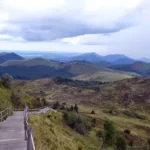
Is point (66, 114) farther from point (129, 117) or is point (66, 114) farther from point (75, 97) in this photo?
point (75, 97)

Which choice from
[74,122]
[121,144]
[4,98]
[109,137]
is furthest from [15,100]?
[121,144]

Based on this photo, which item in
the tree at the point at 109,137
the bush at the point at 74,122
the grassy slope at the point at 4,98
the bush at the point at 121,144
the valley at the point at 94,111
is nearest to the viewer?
the grassy slope at the point at 4,98

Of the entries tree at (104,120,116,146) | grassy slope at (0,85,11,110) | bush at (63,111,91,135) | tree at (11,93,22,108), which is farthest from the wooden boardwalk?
tree at (11,93,22,108)

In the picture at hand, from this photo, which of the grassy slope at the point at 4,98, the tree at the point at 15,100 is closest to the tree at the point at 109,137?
the grassy slope at the point at 4,98

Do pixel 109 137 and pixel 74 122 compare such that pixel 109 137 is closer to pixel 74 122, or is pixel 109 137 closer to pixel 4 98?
pixel 74 122

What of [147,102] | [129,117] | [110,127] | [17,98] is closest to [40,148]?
[110,127]

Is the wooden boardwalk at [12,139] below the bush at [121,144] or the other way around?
the other way around

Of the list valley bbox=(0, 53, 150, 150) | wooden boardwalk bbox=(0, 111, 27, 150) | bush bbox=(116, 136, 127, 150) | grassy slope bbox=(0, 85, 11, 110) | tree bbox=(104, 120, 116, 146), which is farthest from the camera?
bush bbox=(116, 136, 127, 150)

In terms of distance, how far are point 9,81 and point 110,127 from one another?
73.4ft

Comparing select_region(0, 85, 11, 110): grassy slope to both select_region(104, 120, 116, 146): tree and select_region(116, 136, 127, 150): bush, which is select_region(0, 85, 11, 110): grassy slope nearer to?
select_region(104, 120, 116, 146): tree

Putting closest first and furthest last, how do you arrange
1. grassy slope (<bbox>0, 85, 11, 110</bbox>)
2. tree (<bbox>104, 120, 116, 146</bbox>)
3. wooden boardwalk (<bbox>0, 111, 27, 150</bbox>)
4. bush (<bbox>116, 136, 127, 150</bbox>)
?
wooden boardwalk (<bbox>0, 111, 27, 150</bbox>)
grassy slope (<bbox>0, 85, 11, 110</bbox>)
tree (<bbox>104, 120, 116, 146</bbox>)
bush (<bbox>116, 136, 127, 150</bbox>)

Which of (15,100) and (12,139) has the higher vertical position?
(12,139)

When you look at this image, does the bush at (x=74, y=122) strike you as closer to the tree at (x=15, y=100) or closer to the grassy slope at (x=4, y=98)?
the grassy slope at (x=4, y=98)

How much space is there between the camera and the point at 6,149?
16438 millimetres
